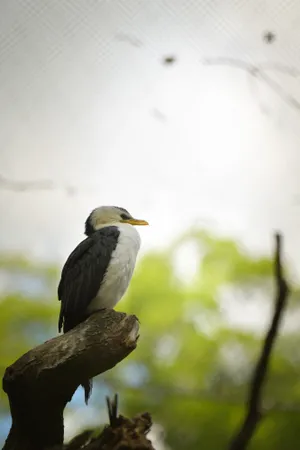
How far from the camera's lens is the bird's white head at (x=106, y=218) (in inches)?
81.1

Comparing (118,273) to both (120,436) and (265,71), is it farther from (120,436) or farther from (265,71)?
(265,71)

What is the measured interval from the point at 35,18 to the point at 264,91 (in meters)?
0.95

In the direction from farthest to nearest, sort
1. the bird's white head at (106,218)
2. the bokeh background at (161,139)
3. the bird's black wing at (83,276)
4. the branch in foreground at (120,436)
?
the bokeh background at (161,139) < the bird's white head at (106,218) < the bird's black wing at (83,276) < the branch in foreground at (120,436)

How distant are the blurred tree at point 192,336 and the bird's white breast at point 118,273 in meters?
0.35

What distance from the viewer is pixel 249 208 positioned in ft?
7.50

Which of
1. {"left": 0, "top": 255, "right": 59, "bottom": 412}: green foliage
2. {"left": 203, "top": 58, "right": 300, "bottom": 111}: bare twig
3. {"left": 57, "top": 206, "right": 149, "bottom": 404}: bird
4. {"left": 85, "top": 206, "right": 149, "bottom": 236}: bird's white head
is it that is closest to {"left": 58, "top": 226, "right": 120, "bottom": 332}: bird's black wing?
{"left": 57, "top": 206, "right": 149, "bottom": 404}: bird

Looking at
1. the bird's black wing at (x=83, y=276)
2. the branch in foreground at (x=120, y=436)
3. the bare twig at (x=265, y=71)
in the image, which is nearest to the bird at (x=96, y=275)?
the bird's black wing at (x=83, y=276)

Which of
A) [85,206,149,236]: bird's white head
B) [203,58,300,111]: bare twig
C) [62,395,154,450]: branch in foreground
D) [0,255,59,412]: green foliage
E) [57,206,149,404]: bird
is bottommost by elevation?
[62,395,154,450]: branch in foreground

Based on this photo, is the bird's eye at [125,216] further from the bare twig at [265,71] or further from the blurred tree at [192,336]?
the bare twig at [265,71]

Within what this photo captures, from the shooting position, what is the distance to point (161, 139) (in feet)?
7.59

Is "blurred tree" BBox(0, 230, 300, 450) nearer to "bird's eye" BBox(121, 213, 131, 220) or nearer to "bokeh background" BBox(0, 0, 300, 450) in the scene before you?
"bokeh background" BBox(0, 0, 300, 450)

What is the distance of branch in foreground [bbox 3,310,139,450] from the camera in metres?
1.51

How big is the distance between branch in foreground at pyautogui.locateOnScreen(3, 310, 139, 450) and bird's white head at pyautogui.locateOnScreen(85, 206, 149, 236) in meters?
0.52

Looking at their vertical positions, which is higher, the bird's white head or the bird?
the bird's white head
